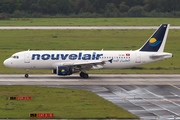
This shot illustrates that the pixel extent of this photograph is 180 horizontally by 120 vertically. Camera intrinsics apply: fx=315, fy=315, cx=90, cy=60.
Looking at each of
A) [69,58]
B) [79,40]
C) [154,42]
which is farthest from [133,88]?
[79,40]

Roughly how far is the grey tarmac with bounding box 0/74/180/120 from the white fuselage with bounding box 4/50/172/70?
177 centimetres

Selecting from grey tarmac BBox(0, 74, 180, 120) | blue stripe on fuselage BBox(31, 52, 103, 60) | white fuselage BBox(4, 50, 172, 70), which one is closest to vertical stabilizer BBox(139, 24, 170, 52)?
white fuselage BBox(4, 50, 172, 70)

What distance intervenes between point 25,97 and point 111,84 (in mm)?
12721

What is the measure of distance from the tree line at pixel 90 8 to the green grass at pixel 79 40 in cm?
5614

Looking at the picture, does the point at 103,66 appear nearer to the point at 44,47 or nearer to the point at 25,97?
the point at 25,97

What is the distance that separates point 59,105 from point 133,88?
12085 millimetres

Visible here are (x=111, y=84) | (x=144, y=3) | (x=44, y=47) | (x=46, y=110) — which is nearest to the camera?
(x=46, y=110)

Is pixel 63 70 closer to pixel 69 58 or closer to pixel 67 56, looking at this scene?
pixel 69 58

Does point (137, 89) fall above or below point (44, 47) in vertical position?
below

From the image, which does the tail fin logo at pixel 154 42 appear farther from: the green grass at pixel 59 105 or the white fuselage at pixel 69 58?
the green grass at pixel 59 105

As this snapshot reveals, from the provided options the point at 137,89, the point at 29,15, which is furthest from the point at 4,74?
the point at 29,15

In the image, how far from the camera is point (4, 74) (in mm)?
47969

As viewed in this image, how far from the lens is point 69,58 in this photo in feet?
149

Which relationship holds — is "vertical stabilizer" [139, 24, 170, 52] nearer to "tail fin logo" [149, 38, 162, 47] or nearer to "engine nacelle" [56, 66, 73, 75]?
"tail fin logo" [149, 38, 162, 47]
